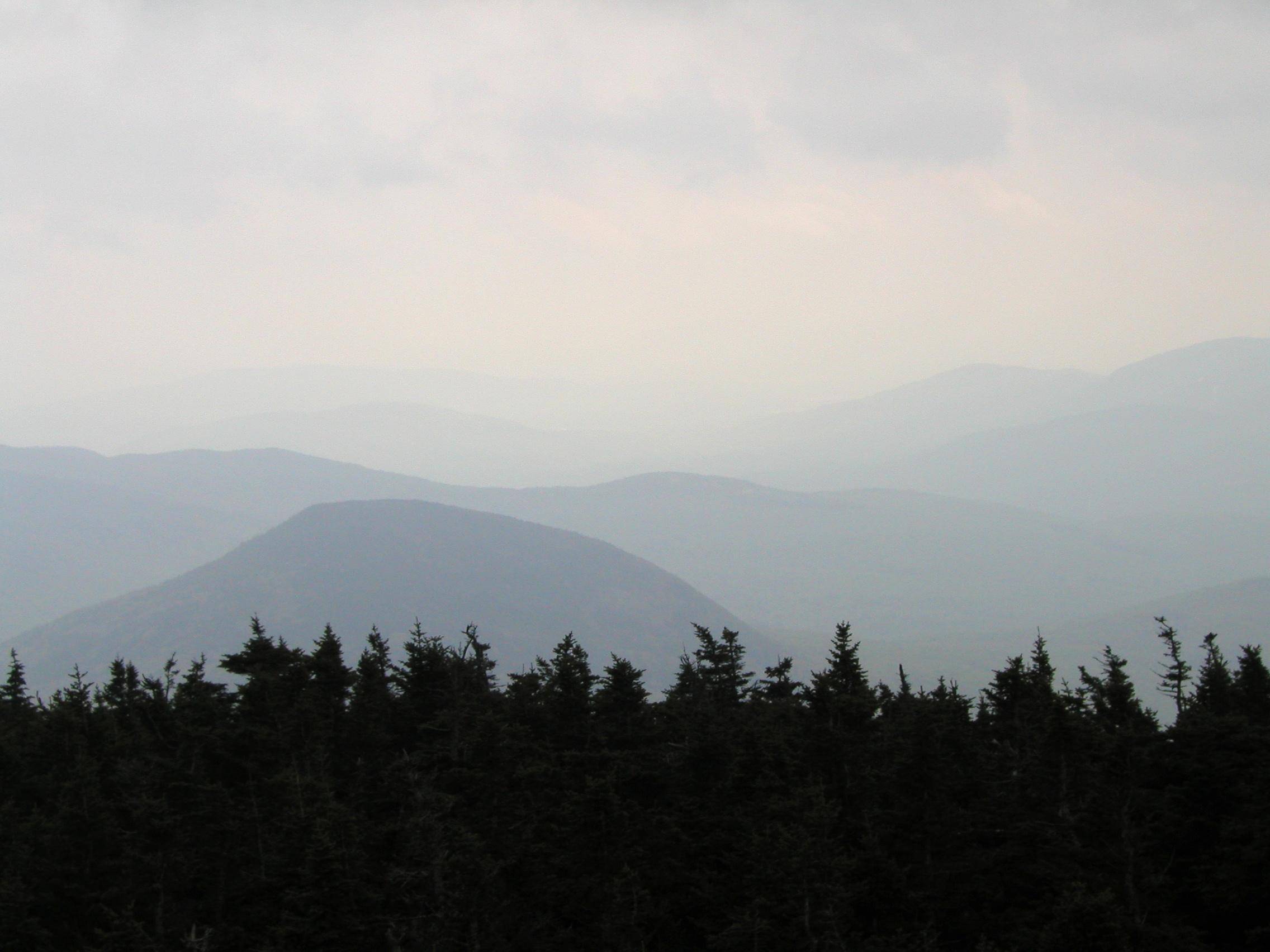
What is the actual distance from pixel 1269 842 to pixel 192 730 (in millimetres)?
39803

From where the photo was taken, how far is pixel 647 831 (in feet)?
125

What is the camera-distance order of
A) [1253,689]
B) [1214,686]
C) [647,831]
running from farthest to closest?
[1214,686] → [1253,689] → [647,831]

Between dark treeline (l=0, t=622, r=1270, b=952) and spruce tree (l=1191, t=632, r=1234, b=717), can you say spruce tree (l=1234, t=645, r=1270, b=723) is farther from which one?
dark treeline (l=0, t=622, r=1270, b=952)

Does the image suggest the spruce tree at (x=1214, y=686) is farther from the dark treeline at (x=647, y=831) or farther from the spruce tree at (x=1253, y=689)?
the dark treeline at (x=647, y=831)

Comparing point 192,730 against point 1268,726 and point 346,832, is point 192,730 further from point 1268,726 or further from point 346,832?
point 1268,726

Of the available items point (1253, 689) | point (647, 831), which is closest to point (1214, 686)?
point (1253, 689)

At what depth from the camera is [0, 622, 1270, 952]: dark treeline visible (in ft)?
105

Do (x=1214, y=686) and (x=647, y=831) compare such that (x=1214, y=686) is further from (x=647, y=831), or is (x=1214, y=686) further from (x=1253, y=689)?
(x=647, y=831)

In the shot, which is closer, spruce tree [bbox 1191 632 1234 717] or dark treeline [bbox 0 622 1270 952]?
dark treeline [bbox 0 622 1270 952]

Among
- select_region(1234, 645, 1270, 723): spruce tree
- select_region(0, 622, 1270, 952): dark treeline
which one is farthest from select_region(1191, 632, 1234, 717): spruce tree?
select_region(0, 622, 1270, 952): dark treeline

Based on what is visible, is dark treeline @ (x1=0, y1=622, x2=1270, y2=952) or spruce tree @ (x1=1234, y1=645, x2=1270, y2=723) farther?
spruce tree @ (x1=1234, y1=645, x2=1270, y2=723)

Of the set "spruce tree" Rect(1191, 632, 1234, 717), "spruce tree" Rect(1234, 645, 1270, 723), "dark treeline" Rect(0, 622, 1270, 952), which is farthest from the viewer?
"spruce tree" Rect(1191, 632, 1234, 717)

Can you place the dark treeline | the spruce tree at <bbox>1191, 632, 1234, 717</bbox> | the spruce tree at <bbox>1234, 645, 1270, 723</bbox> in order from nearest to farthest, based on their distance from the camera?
1. the dark treeline
2. the spruce tree at <bbox>1234, 645, 1270, 723</bbox>
3. the spruce tree at <bbox>1191, 632, 1234, 717</bbox>

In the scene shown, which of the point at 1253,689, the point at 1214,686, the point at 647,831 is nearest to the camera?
the point at 647,831
